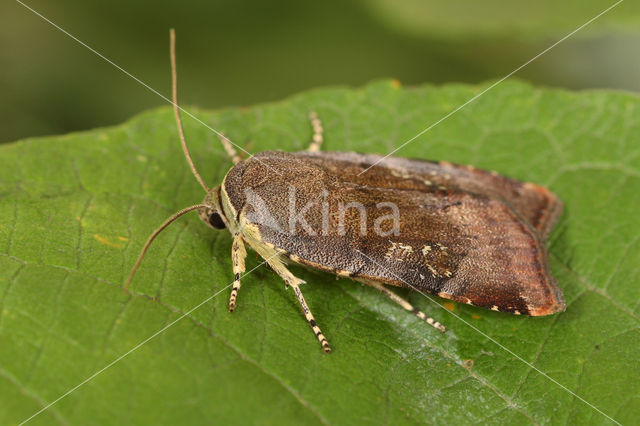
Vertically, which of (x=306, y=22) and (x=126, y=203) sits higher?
(x=306, y=22)

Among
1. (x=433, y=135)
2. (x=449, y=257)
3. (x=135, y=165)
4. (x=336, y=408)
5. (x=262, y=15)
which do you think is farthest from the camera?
(x=262, y=15)

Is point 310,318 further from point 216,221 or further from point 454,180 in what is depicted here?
point 454,180

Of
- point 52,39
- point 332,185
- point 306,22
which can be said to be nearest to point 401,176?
point 332,185

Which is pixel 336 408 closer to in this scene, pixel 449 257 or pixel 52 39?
pixel 449 257

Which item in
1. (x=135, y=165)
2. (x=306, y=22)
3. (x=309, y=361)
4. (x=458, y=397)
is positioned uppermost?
(x=306, y=22)

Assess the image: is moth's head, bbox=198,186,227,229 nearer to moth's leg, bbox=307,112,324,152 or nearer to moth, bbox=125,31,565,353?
moth, bbox=125,31,565,353

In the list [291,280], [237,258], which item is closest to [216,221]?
[237,258]

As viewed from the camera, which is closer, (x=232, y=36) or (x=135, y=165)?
(x=135, y=165)

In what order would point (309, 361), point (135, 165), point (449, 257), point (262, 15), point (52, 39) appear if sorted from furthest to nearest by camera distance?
point (262, 15), point (52, 39), point (135, 165), point (449, 257), point (309, 361)
